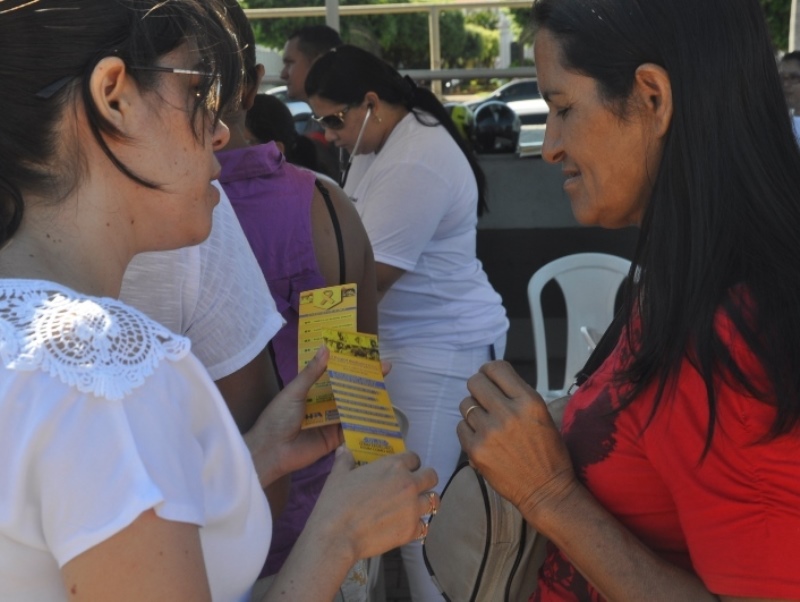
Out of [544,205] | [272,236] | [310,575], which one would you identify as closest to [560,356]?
[544,205]

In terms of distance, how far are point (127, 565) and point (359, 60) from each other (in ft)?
9.42

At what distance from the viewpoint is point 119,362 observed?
3.07 feet

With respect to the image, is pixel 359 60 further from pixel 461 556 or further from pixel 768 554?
pixel 768 554

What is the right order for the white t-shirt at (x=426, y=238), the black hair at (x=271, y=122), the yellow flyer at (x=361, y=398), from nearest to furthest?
the yellow flyer at (x=361, y=398) < the white t-shirt at (x=426, y=238) < the black hair at (x=271, y=122)

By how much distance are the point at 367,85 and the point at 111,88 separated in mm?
2443

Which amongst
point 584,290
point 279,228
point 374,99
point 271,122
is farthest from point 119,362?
point 584,290

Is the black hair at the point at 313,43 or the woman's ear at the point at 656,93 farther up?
the woman's ear at the point at 656,93

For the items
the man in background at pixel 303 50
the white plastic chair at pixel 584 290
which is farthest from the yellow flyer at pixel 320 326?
the man in background at pixel 303 50

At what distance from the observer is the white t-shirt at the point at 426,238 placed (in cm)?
310

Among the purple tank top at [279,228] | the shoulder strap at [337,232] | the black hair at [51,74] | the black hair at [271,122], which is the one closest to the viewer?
the black hair at [51,74]

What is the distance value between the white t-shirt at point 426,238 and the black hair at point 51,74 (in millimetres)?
1960

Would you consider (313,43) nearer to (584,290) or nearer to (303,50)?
(303,50)

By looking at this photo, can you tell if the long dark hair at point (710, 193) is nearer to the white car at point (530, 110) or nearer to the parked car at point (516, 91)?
the white car at point (530, 110)

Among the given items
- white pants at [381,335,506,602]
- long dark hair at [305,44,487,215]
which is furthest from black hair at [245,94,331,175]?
white pants at [381,335,506,602]
